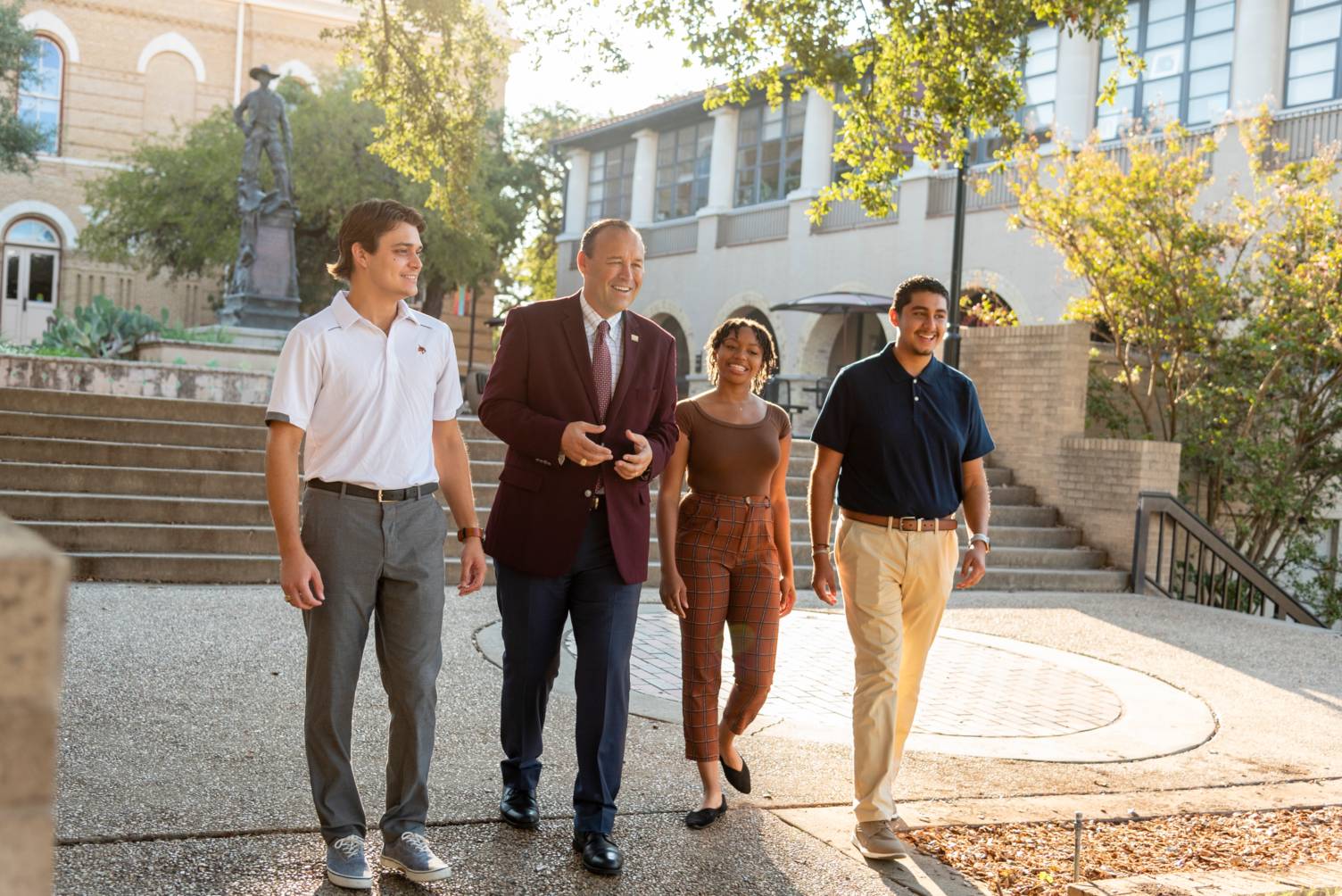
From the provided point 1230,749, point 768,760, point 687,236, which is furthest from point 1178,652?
point 687,236

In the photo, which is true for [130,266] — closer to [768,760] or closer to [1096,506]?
[1096,506]

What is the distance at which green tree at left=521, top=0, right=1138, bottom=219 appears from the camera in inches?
404

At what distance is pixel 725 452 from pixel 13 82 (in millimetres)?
30838

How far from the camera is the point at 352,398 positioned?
3.83 meters

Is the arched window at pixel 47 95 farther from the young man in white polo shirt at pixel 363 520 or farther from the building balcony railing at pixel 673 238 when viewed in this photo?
the young man in white polo shirt at pixel 363 520

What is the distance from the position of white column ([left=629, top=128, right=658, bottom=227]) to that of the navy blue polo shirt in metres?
28.8

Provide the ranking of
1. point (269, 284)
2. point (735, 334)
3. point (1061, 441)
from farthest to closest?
point (269, 284) < point (1061, 441) < point (735, 334)

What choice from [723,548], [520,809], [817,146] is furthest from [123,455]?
[817,146]

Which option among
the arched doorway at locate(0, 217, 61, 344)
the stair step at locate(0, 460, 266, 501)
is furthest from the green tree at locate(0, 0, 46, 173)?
the stair step at locate(0, 460, 266, 501)

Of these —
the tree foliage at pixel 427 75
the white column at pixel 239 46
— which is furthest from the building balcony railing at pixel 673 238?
the tree foliage at pixel 427 75

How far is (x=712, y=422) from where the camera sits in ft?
15.7

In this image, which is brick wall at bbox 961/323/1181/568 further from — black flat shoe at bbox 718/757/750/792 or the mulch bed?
black flat shoe at bbox 718/757/750/792

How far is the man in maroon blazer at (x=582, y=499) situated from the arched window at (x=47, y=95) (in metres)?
36.0

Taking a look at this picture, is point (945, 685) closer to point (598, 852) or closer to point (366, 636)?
point (598, 852)
